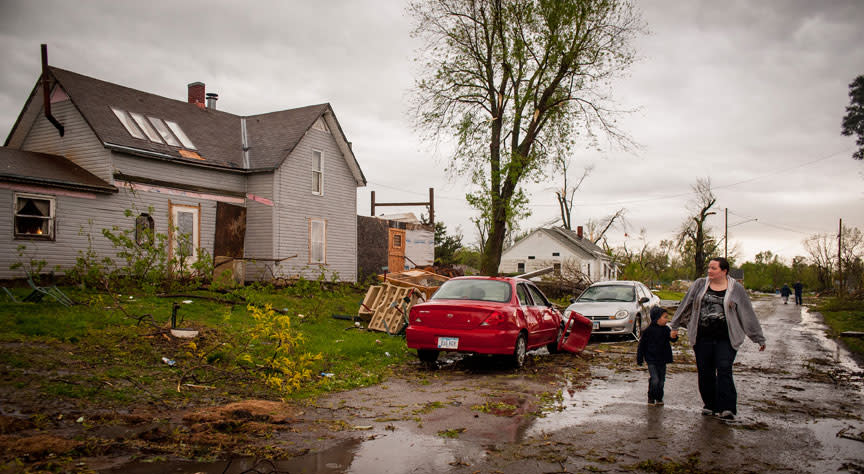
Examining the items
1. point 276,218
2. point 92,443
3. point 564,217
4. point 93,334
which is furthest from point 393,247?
point 564,217

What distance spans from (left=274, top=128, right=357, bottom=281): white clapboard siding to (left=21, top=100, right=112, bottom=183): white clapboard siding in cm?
602

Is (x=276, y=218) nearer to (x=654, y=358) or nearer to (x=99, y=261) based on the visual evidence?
(x=99, y=261)

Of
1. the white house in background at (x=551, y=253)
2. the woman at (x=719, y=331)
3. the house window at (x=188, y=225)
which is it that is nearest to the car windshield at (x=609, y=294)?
the woman at (x=719, y=331)

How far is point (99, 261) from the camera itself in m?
17.6

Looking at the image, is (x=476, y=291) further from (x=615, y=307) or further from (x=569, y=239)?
(x=569, y=239)

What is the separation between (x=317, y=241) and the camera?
24234 millimetres

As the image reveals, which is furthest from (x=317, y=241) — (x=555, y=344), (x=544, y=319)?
(x=544, y=319)

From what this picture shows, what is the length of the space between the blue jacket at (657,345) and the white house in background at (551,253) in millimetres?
54842

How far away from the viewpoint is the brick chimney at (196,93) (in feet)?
84.5

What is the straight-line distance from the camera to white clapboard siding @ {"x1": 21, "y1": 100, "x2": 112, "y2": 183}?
18297 millimetres

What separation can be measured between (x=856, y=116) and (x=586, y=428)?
2540cm

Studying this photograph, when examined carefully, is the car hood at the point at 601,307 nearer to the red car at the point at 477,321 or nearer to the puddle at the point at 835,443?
the red car at the point at 477,321

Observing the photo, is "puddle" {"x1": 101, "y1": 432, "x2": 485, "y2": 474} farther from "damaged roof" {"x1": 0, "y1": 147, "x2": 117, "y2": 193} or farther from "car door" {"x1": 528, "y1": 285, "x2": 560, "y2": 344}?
"damaged roof" {"x1": 0, "y1": 147, "x2": 117, "y2": 193}

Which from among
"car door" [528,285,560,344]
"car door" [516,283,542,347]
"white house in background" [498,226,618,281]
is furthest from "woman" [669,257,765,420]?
"white house in background" [498,226,618,281]
